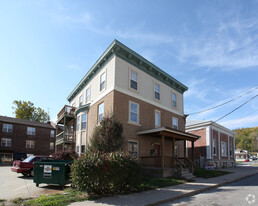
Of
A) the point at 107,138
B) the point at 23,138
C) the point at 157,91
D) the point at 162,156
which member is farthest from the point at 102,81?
the point at 23,138

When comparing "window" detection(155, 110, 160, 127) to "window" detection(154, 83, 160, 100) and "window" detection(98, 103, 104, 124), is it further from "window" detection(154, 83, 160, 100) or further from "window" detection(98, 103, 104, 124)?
"window" detection(98, 103, 104, 124)

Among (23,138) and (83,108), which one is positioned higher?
(83,108)

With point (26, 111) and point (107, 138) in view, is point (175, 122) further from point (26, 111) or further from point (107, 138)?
point (26, 111)

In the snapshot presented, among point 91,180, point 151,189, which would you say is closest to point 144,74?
point 151,189

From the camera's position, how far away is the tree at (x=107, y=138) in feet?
38.9

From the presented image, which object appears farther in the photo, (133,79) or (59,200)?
(133,79)

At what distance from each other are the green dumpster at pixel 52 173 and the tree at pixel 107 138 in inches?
89.5

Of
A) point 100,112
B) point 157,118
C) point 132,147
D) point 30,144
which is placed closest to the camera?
point 132,147

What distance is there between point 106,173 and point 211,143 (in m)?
21.0

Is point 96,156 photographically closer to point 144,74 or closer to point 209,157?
point 144,74

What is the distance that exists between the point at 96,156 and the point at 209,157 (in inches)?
818

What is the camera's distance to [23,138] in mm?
45031

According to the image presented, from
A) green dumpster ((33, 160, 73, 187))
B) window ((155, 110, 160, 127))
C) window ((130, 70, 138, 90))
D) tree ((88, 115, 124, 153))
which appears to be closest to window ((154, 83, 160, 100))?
window ((155, 110, 160, 127))

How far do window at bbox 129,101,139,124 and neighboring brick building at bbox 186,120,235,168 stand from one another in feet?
40.0
